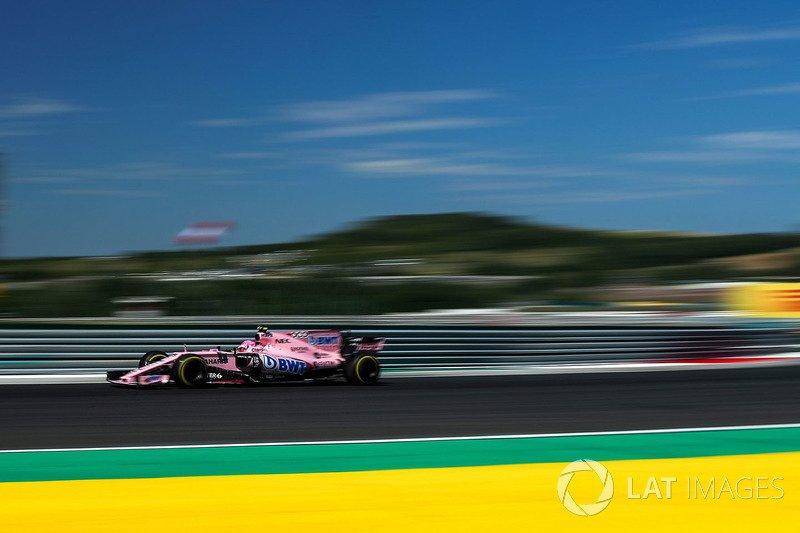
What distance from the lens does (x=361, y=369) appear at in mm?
11398

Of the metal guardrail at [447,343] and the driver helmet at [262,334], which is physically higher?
the driver helmet at [262,334]

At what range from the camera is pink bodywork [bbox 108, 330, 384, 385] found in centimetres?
1047

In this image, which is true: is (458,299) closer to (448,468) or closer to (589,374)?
(589,374)

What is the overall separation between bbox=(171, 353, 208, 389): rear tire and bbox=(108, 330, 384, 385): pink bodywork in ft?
0.20

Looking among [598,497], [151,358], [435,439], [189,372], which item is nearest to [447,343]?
[189,372]

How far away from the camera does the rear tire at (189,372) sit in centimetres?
1047

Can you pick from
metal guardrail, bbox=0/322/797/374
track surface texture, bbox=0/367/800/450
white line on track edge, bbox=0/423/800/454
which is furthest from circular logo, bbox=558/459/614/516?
metal guardrail, bbox=0/322/797/374

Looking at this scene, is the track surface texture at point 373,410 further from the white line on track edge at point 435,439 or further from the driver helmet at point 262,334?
the driver helmet at point 262,334

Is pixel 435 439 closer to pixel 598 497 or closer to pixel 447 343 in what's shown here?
pixel 598 497

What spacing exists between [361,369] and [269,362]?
41.4 inches

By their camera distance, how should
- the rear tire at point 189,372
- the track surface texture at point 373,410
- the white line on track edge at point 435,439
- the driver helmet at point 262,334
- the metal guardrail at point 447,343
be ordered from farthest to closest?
the metal guardrail at point 447,343, the driver helmet at point 262,334, the rear tire at point 189,372, the track surface texture at point 373,410, the white line on track edge at point 435,439

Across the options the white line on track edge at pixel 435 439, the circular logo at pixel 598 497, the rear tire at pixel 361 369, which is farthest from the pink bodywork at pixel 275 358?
the circular logo at pixel 598 497

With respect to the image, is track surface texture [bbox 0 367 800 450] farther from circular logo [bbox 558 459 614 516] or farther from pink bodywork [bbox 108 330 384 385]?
circular logo [bbox 558 459 614 516]

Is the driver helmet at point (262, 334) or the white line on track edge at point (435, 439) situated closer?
the white line on track edge at point (435, 439)
